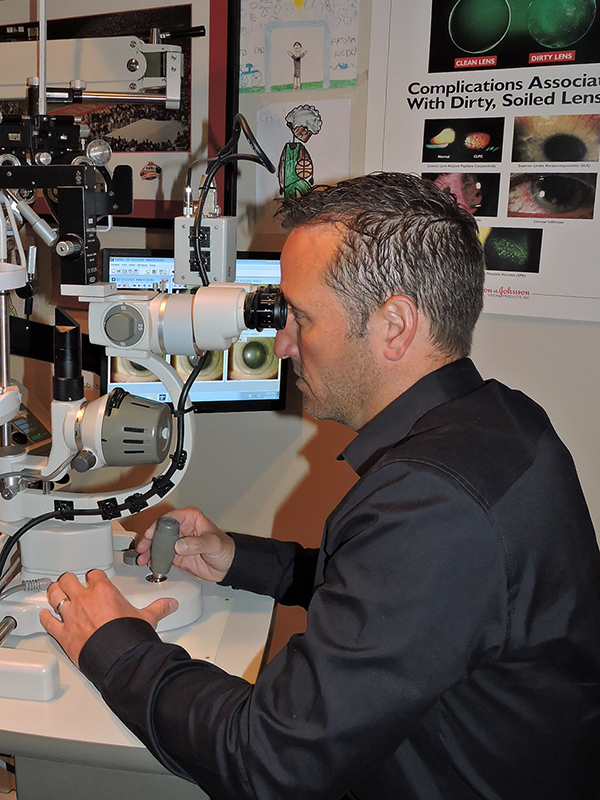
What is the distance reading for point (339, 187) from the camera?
0.98 metres

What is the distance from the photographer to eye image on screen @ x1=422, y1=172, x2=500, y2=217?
5.10ft

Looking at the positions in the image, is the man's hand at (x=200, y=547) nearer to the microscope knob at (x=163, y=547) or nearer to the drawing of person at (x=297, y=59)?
the microscope knob at (x=163, y=547)

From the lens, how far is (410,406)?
3.01ft

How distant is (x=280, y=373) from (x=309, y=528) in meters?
0.48

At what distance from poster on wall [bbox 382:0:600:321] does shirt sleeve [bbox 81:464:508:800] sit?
→ 0.93 metres

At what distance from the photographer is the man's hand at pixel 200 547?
3.88 ft

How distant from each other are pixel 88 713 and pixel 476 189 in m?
1.26

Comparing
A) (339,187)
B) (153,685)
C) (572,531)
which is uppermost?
(339,187)

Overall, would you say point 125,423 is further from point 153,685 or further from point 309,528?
point 309,528

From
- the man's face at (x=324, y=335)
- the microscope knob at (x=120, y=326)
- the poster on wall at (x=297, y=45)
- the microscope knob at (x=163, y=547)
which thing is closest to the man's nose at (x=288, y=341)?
the man's face at (x=324, y=335)

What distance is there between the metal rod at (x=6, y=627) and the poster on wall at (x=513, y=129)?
114 centimetres

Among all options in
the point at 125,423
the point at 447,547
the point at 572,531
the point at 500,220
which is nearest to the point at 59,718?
the point at 125,423

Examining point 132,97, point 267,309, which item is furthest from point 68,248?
point 132,97

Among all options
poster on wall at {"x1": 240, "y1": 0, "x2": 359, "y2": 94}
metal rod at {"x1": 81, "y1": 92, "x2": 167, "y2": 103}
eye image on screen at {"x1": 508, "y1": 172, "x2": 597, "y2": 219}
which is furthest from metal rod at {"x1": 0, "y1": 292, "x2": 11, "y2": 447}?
eye image on screen at {"x1": 508, "y1": 172, "x2": 597, "y2": 219}
